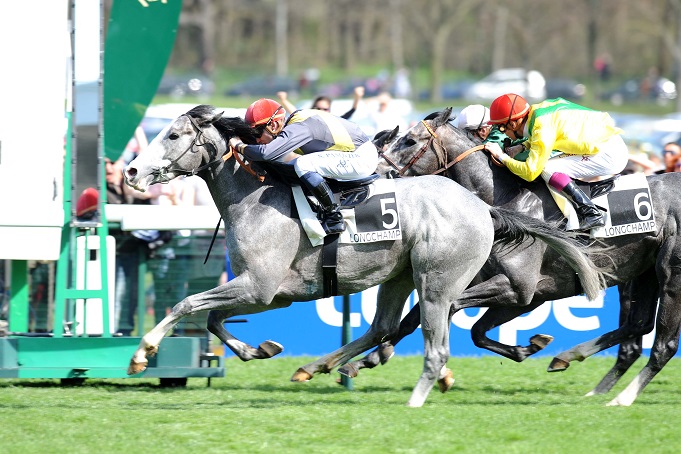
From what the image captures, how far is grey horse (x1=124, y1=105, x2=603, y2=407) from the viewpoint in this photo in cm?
717

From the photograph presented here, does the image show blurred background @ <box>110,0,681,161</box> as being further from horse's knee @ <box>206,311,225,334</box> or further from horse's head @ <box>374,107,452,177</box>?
horse's knee @ <box>206,311,225,334</box>

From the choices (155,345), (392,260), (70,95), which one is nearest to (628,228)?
(392,260)

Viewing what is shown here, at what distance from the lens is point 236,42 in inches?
2192

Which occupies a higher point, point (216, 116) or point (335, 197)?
point (216, 116)

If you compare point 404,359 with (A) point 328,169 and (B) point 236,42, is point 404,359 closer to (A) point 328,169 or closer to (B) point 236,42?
(A) point 328,169

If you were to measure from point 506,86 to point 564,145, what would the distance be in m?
36.4

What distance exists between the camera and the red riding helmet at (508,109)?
25.8 ft

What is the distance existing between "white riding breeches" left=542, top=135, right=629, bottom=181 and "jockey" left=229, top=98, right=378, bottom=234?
1.41 m

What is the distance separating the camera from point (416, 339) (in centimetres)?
1027

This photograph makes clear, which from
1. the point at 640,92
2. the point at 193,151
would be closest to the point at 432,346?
the point at 193,151

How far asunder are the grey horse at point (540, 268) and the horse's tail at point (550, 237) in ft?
1.08

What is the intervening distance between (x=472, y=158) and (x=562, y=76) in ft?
140

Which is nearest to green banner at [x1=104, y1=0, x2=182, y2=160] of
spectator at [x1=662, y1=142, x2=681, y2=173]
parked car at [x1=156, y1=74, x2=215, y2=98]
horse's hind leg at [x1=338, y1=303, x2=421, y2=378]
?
horse's hind leg at [x1=338, y1=303, x2=421, y2=378]

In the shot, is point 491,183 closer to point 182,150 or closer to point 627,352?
point 627,352
